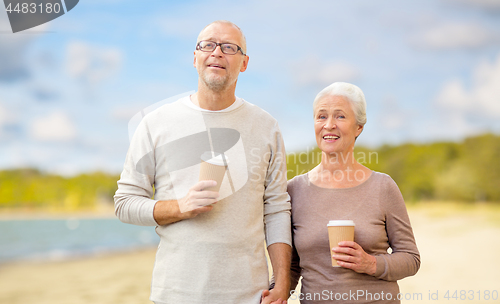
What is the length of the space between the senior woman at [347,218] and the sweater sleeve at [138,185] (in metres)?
0.88

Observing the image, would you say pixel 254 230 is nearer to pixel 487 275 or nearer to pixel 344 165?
pixel 344 165

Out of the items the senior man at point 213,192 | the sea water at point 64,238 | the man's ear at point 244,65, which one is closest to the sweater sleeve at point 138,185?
the senior man at point 213,192

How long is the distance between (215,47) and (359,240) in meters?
1.38

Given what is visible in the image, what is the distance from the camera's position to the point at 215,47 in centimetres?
251

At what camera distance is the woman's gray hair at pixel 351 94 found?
255cm

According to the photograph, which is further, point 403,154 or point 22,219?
point 22,219

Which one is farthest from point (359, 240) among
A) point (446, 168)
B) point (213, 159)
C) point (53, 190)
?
point (53, 190)

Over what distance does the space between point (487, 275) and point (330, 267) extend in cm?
1218

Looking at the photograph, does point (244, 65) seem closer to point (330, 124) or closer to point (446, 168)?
point (330, 124)

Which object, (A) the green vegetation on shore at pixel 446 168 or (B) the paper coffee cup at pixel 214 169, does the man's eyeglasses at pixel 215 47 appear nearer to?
(B) the paper coffee cup at pixel 214 169

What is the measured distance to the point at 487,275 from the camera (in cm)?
1240

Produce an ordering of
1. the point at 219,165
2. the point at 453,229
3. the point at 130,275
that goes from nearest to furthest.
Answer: the point at 219,165
the point at 130,275
the point at 453,229

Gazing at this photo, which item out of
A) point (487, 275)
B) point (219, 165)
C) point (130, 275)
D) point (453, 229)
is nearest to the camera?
point (219, 165)

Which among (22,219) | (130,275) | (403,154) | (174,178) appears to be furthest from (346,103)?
(22,219)
